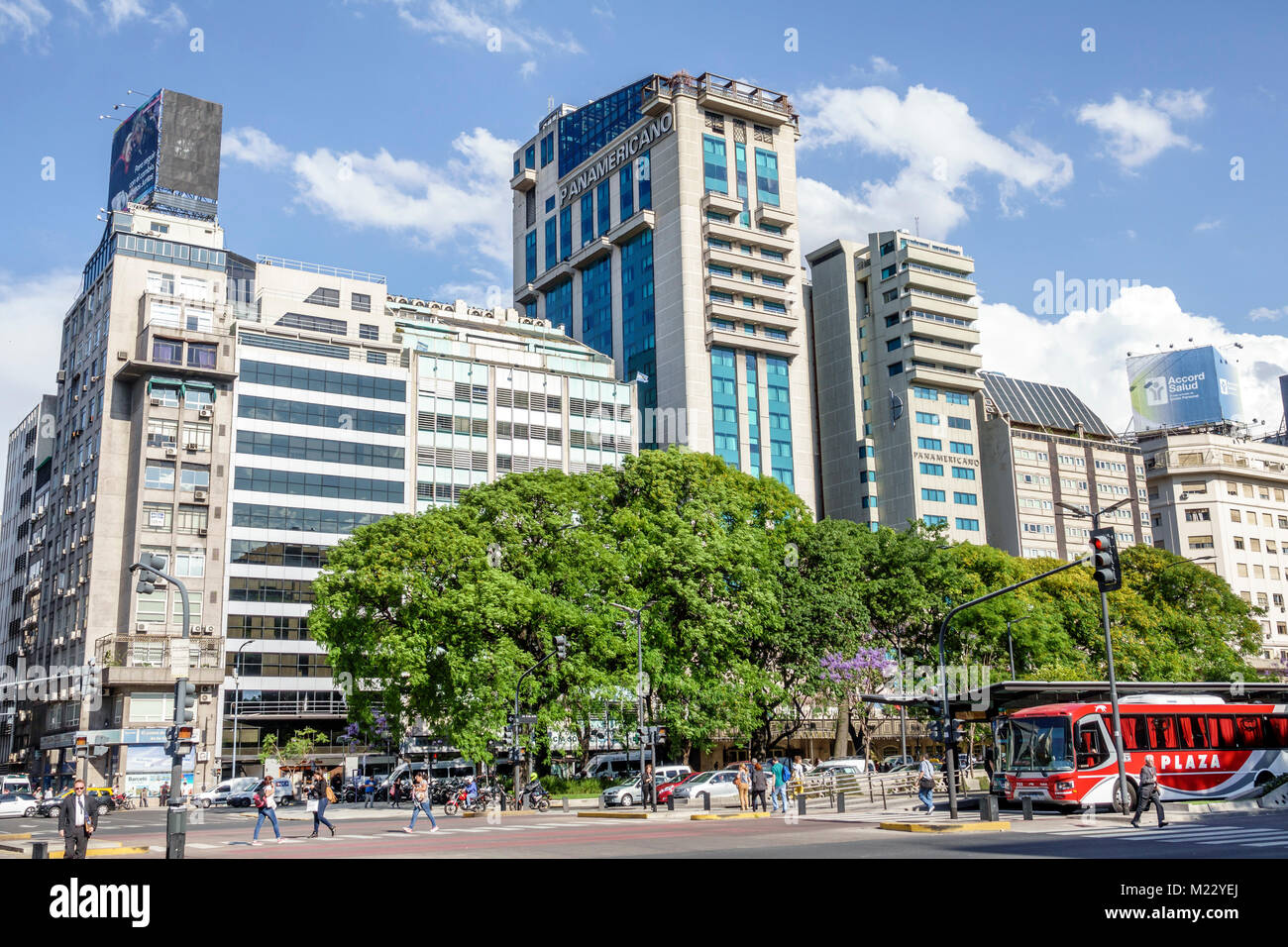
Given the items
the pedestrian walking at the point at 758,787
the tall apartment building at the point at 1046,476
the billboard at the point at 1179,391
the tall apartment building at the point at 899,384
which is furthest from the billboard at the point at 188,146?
the billboard at the point at 1179,391

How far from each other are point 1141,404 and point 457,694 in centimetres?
11050

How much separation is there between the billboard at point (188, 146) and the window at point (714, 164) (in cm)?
4551

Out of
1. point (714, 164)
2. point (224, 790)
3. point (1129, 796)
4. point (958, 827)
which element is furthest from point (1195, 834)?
point (714, 164)

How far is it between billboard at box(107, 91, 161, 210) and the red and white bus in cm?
9217

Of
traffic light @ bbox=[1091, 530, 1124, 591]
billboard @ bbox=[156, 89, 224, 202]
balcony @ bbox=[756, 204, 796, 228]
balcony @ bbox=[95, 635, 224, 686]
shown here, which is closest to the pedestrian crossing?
traffic light @ bbox=[1091, 530, 1124, 591]

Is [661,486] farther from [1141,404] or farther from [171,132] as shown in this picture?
[1141,404]

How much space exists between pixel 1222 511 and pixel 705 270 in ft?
230

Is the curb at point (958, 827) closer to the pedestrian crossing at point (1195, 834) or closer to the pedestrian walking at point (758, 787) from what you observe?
the pedestrian crossing at point (1195, 834)

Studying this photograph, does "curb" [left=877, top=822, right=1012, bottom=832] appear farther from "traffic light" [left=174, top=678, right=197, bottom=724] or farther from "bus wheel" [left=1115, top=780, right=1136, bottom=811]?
"traffic light" [left=174, top=678, right=197, bottom=724]

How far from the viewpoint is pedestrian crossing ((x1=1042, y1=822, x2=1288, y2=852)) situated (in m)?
21.7

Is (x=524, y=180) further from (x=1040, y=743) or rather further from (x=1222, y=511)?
(x=1040, y=743)

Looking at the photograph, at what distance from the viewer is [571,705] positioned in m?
49.9

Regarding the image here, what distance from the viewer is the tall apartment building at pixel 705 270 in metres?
106

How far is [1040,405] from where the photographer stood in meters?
130
